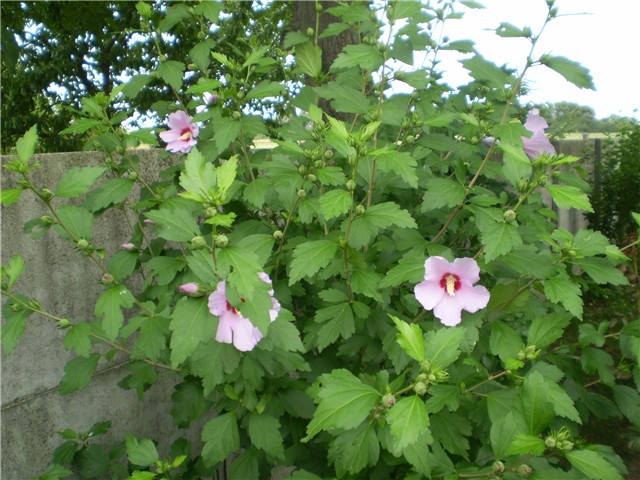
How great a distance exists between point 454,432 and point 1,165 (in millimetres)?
1795

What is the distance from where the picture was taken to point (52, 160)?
2262 millimetres

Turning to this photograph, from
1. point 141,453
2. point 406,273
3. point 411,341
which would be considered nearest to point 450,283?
point 406,273

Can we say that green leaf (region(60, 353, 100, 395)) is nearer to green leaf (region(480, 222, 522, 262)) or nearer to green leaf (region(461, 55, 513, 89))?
green leaf (region(480, 222, 522, 262))

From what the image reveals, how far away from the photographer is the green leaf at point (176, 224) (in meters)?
1.34

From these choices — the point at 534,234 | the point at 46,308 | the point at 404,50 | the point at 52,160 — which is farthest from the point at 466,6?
the point at 46,308

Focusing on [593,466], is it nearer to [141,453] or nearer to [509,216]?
[509,216]

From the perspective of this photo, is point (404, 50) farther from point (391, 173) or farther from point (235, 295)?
point (235, 295)

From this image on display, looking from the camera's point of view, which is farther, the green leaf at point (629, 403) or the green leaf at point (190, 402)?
the green leaf at point (629, 403)

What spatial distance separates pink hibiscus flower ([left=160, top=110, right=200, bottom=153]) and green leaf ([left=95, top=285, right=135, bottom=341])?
23.7 inches

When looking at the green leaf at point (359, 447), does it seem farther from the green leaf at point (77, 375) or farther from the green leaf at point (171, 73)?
the green leaf at point (171, 73)

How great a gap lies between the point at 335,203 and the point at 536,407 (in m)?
0.66

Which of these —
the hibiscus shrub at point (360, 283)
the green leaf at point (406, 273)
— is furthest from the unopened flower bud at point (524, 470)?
the green leaf at point (406, 273)

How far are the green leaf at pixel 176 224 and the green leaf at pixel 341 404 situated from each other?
1.51 ft

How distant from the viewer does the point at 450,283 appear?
Result: 62.1 inches
